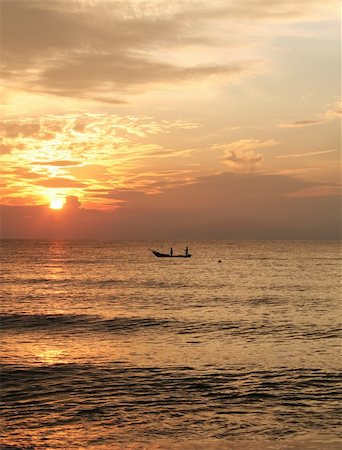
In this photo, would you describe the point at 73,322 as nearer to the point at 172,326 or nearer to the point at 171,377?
the point at 172,326

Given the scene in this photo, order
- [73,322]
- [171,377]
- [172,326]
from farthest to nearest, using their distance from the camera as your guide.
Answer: [73,322]
[172,326]
[171,377]

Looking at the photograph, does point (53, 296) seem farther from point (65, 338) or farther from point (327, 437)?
point (327, 437)

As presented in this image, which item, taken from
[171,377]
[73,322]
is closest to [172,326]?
[73,322]

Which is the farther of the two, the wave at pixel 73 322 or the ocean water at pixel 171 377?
the wave at pixel 73 322

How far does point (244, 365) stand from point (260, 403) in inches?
256

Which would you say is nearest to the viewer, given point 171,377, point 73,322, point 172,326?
point 171,377

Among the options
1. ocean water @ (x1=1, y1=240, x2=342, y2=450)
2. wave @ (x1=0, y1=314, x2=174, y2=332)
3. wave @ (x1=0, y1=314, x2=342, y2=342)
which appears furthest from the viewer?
wave @ (x1=0, y1=314, x2=174, y2=332)

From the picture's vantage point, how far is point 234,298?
65.6m

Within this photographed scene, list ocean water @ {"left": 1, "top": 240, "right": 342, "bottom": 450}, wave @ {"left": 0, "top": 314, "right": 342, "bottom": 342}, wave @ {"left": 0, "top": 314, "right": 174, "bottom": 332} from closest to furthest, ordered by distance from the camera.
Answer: ocean water @ {"left": 1, "top": 240, "right": 342, "bottom": 450}
wave @ {"left": 0, "top": 314, "right": 342, "bottom": 342}
wave @ {"left": 0, "top": 314, "right": 174, "bottom": 332}

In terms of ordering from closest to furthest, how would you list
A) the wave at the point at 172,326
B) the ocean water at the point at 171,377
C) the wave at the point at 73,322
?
the ocean water at the point at 171,377, the wave at the point at 172,326, the wave at the point at 73,322

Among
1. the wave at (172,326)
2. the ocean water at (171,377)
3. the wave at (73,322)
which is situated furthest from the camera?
the wave at (73,322)

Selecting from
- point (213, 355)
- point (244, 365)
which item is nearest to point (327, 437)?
point (244, 365)

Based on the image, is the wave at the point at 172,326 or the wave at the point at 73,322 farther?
the wave at the point at 73,322

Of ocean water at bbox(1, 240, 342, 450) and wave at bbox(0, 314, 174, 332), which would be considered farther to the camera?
wave at bbox(0, 314, 174, 332)
